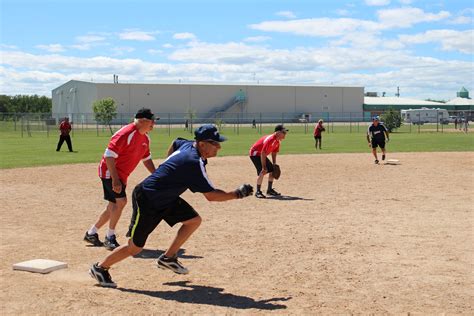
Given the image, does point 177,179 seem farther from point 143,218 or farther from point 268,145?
point 268,145

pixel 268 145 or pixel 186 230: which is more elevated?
pixel 268 145

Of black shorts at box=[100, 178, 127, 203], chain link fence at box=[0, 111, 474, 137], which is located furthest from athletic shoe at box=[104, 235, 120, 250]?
chain link fence at box=[0, 111, 474, 137]

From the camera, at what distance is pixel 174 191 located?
6281 mm

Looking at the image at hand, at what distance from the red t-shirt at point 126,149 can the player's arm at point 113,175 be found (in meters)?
0.09

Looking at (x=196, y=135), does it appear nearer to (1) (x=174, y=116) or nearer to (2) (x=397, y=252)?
(2) (x=397, y=252)

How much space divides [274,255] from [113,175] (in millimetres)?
2393

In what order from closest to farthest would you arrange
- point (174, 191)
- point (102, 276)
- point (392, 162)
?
point (174, 191) < point (102, 276) < point (392, 162)

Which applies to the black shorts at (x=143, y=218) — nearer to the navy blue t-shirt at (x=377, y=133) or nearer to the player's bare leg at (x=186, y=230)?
the player's bare leg at (x=186, y=230)

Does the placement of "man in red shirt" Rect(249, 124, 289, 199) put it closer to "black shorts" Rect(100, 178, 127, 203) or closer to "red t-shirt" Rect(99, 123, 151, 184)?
"red t-shirt" Rect(99, 123, 151, 184)

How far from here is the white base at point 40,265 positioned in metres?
7.03

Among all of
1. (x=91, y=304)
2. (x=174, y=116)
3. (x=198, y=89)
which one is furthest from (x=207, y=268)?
(x=198, y=89)

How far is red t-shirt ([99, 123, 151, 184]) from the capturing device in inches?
312

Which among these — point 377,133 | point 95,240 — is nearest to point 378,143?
point 377,133

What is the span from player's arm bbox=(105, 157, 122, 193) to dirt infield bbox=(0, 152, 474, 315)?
38.4 inches
